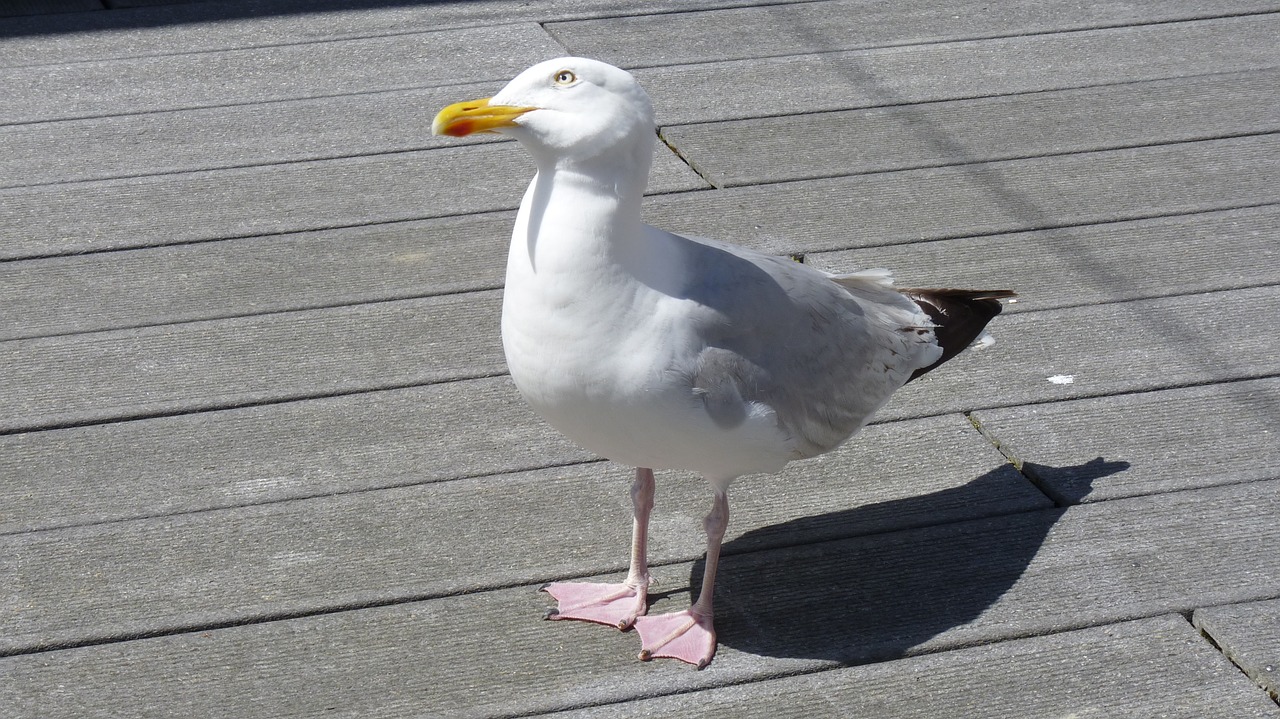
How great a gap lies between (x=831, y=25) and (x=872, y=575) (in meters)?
2.65

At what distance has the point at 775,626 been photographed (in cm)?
225

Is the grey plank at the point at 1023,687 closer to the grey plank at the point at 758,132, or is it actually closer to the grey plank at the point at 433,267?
the grey plank at the point at 433,267

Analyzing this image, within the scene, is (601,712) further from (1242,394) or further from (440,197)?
(440,197)

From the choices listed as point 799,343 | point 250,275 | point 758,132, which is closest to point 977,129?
point 758,132

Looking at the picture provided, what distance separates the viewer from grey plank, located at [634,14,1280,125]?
404cm

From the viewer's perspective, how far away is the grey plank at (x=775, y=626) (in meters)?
2.08

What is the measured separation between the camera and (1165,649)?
2.14 metres

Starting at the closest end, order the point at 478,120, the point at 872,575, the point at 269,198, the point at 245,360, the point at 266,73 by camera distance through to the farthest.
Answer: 1. the point at 478,120
2. the point at 872,575
3. the point at 245,360
4. the point at 269,198
5. the point at 266,73

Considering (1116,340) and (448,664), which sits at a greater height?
(1116,340)

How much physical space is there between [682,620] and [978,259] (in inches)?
56.7

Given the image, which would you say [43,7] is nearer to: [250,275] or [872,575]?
[250,275]

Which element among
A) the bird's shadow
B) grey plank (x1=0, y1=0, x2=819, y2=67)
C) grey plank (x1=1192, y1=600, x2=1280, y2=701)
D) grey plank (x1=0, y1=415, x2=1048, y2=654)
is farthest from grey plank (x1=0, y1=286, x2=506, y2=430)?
grey plank (x1=0, y1=0, x2=819, y2=67)


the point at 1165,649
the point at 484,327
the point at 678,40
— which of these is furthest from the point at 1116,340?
the point at 678,40

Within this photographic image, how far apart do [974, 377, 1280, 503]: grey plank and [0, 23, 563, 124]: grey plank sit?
2088mm
